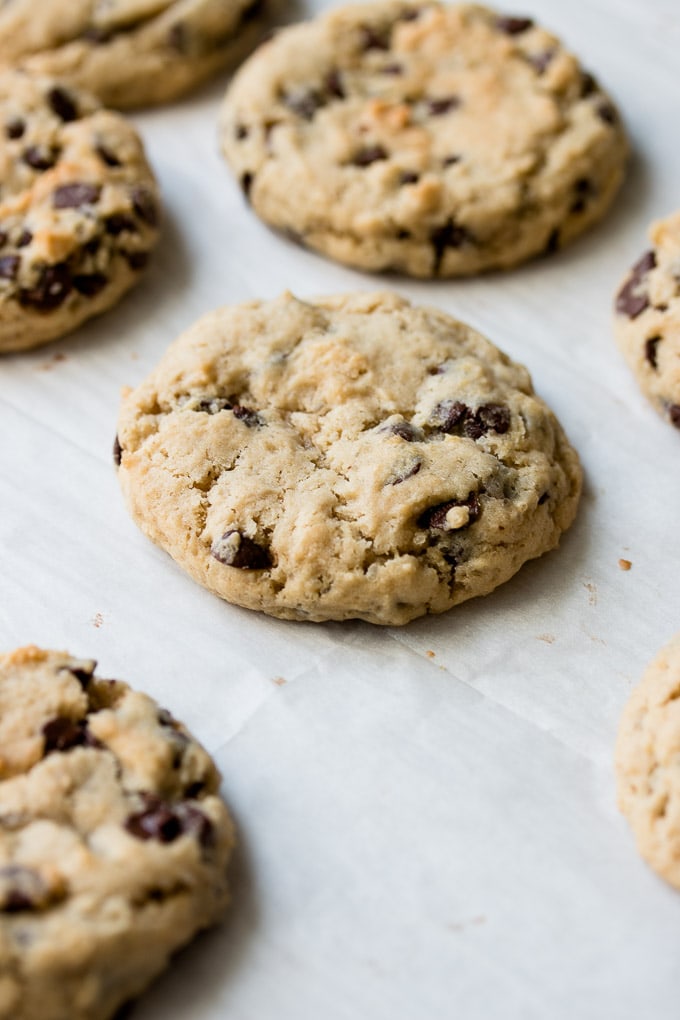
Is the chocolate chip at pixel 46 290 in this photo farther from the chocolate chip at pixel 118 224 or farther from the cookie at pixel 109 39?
the cookie at pixel 109 39

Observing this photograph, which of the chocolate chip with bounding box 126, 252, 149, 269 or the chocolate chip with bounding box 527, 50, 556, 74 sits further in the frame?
the chocolate chip with bounding box 527, 50, 556, 74

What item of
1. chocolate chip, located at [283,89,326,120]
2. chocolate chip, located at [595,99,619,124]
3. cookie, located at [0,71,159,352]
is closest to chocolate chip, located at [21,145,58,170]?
cookie, located at [0,71,159,352]

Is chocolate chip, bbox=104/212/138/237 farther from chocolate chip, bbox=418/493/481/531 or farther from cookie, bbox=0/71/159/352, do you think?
chocolate chip, bbox=418/493/481/531

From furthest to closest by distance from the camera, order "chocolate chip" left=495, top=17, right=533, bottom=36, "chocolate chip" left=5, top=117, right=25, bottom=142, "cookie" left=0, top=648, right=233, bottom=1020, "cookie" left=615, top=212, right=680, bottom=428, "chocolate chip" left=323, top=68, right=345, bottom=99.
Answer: "chocolate chip" left=495, top=17, right=533, bottom=36
"chocolate chip" left=323, top=68, right=345, bottom=99
"chocolate chip" left=5, top=117, right=25, bottom=142
"cookie" left=615, top=212, right=680, bottom=428
"cookie" left=0, top=648, right=233, bottom=1020

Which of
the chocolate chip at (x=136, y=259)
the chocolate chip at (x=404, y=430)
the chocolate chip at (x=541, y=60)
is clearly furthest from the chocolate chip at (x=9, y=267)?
the chocolate chip at (x=541, y=60)

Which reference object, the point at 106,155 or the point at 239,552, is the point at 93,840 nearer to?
the point at 239,552

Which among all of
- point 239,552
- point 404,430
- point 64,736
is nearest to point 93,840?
→ point 64,736
